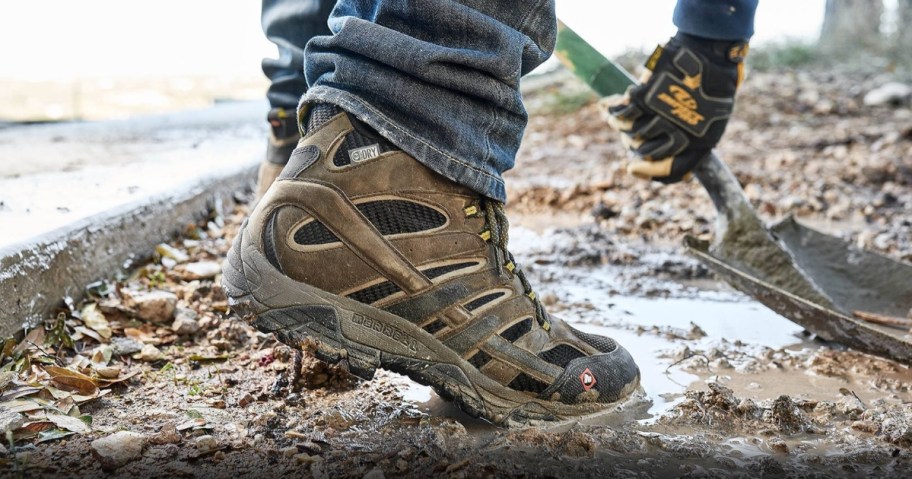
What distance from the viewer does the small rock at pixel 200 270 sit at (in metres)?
2.25

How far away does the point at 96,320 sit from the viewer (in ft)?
5.98

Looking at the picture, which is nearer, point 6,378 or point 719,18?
point 6,378

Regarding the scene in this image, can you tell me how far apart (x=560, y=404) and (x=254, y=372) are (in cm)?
67

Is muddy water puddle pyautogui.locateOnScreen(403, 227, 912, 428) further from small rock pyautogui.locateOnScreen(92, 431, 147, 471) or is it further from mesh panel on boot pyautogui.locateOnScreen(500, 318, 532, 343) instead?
small rock pyautogui.locateOnScreen(92, 431, 147, 471)

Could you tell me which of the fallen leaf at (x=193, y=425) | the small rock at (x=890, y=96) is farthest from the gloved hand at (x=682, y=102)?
the small rock at (x=890, y=96)

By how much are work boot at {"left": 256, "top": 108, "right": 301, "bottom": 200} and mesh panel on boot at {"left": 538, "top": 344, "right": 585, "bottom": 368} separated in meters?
1.09

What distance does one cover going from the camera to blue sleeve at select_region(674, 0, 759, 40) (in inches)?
84.6

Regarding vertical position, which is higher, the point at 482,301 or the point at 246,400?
the point at 482,301

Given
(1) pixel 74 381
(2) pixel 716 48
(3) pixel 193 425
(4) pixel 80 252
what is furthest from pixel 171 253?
(2) pixel 716 48

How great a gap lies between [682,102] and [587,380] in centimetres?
112

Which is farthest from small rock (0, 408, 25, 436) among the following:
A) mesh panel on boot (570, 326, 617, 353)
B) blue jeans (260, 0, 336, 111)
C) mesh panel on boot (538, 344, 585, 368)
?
blue jeans (260, 0, 336, 111)

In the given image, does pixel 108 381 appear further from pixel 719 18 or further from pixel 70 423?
pixel 719 18

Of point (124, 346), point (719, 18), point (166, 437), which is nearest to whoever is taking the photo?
point (166, 437)

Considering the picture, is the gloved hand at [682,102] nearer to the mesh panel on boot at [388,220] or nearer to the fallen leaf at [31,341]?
the mesh panel on boot at [388,220]
